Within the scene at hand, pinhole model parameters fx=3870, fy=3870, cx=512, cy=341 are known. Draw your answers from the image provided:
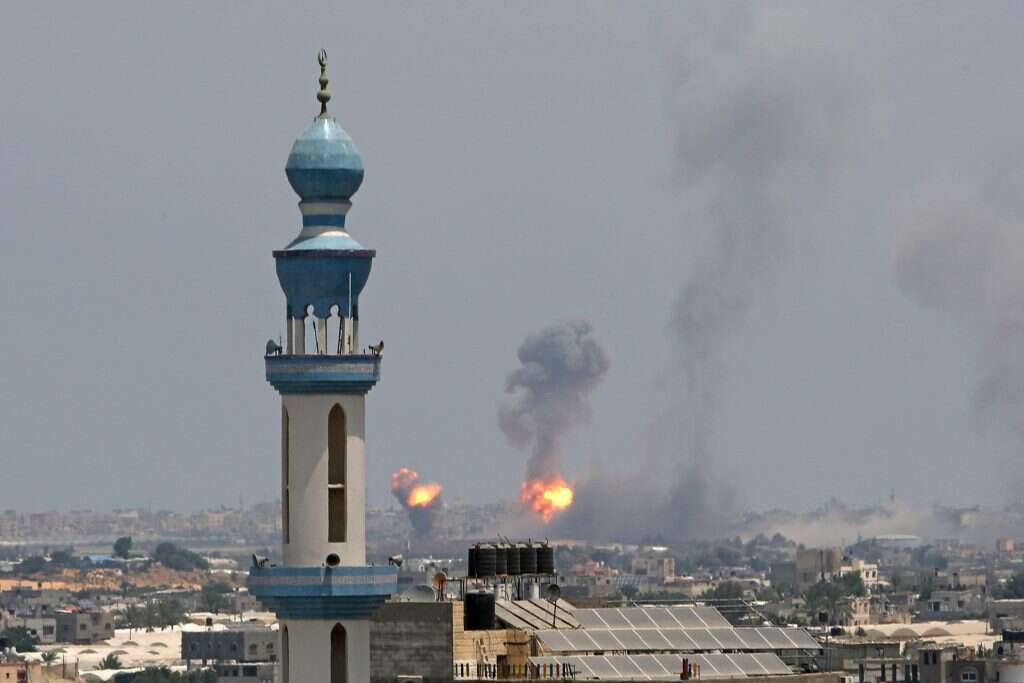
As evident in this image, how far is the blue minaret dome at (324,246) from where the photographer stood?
50.5m

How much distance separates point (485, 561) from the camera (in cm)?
8238

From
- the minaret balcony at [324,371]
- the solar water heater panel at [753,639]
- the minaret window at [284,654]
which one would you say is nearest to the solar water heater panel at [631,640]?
the solar water heater panel at [753,639]

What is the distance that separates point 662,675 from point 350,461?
60.6 feet

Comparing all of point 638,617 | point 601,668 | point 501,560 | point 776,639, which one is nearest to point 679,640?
point 638,617

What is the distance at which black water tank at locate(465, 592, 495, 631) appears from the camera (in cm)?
7012

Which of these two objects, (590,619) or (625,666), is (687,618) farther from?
(625,666)

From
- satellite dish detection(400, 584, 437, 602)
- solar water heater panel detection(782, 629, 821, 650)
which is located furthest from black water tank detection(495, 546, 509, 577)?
solar water heater panel detection(782, 629, 821, 650)

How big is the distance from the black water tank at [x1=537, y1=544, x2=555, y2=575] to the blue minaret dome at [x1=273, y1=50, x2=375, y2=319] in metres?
31.6

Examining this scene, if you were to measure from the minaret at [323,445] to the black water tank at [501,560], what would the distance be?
31.0m

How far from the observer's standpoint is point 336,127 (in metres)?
51.1

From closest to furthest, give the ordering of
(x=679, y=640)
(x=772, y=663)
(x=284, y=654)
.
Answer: (x=284, y=654) → (x=679, y=640) → (x=772, y=663)

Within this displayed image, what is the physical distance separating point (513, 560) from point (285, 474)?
105 feet

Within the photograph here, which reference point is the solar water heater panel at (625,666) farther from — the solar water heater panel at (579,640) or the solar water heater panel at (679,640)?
the solar water heater panel at (679,640)

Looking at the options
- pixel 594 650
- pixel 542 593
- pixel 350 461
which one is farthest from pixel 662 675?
pixel 350 461
